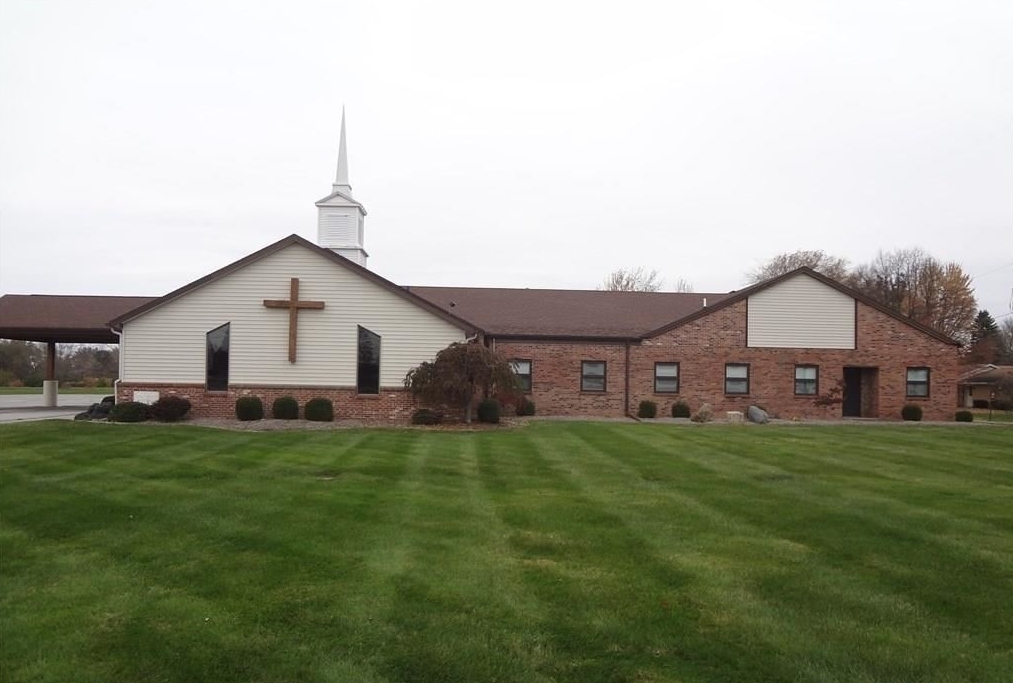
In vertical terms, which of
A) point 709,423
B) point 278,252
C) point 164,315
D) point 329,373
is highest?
point 278,252

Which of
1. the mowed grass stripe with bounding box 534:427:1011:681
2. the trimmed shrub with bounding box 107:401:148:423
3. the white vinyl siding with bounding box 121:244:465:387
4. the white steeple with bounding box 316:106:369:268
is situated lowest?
the mowed grass stripe with bounding box 534:427:1011:681

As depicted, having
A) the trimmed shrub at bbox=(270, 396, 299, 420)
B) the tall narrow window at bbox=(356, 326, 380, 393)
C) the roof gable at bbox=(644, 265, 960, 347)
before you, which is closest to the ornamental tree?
the tall narrow window at bbox=(356, 326, 380, 393)

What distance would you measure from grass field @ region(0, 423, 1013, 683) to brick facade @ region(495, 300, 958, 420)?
15258 mm

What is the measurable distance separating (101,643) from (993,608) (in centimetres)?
651

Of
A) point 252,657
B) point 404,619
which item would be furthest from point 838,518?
point 252,657

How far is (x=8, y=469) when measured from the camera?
37.7ft

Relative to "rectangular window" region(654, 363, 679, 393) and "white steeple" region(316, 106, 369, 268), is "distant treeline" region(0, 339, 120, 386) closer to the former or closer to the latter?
"white steeple" region(316, 106, 369, 268)

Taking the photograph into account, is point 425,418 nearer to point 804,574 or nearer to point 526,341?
point 526,341

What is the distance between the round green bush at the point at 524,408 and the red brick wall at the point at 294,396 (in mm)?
4907

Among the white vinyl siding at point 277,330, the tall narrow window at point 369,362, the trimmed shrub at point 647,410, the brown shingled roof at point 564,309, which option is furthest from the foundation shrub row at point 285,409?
the trimmed shrub at point 647,410

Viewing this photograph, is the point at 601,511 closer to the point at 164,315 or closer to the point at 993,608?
the point at 993,608

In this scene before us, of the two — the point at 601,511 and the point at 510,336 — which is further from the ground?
the point at 510,336

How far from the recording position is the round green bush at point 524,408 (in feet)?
86.1

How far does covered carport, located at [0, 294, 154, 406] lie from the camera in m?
29.1
